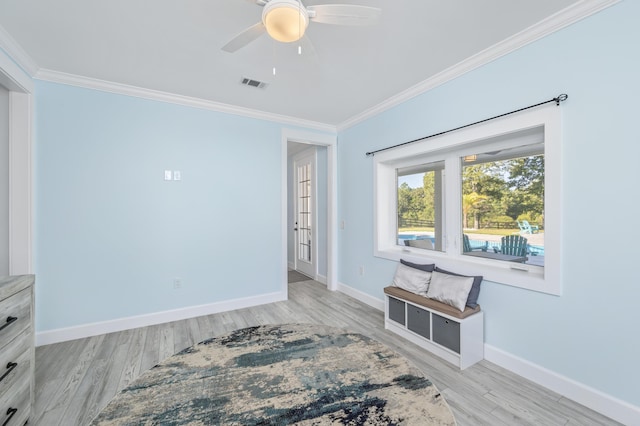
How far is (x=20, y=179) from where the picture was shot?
2.46 meters

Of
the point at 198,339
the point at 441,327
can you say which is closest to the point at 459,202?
the point at 441,327

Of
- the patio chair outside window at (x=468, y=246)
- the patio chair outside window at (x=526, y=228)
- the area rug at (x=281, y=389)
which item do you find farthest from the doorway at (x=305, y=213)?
the area rug at (x=281, y=389)

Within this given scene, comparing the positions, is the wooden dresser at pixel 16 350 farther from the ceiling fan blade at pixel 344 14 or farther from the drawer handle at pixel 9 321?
the ceiling fan blade at pixel 344 14

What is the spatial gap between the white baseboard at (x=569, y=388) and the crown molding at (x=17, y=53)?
4458mm

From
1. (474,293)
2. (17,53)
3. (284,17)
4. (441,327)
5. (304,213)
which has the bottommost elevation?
(441,327)

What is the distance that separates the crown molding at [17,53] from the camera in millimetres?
2068

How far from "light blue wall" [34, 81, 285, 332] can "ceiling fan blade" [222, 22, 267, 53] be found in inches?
76.8

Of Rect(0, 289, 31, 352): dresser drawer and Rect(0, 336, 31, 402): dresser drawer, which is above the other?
Rect(0, 289, 31, 352): dresser drawer

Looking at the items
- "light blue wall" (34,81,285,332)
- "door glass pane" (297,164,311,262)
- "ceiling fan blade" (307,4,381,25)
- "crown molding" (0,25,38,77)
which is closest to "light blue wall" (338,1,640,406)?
"ceiling fan blade" (307,4,381,25)

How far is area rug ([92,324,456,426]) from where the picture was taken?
2.89 ft

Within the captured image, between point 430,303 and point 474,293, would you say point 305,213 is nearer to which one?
point 430,303

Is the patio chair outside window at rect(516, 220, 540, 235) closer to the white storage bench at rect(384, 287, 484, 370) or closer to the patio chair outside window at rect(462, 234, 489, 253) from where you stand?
the patio chair outside window at rect(462, 234, 489, 253)

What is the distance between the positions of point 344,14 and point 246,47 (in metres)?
1.14

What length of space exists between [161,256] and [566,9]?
4078 millimetres
